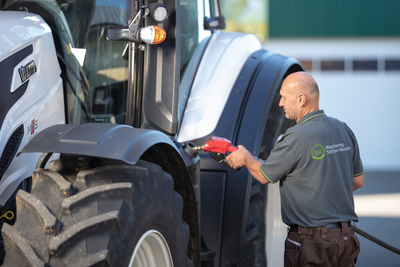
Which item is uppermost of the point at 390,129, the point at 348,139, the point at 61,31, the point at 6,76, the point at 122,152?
the point at 61,31

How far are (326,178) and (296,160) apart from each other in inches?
7.0

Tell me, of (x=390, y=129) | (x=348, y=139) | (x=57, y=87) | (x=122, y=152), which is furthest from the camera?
(x=390, y=129)

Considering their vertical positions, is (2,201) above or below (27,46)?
below

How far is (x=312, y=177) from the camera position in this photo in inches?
83.4

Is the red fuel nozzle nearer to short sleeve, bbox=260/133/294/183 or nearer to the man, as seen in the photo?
the man

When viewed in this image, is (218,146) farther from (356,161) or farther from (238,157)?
(356,161)

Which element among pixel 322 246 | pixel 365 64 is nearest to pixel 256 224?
pixel 322 246

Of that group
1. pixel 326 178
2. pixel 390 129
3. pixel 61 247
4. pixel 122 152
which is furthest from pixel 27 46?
pixel 390 129

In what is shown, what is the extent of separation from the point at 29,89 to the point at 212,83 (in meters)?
1.21

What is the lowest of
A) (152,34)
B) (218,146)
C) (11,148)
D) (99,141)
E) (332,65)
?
(332,65)

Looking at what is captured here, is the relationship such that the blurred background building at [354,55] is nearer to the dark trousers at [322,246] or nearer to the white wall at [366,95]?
the white wall at [366,95]

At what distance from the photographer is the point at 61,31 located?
2.15m

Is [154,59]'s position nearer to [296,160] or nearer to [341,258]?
[296,160]

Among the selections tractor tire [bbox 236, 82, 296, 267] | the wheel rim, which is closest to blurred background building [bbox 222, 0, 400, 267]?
tractor tire [bbox 236, 82, 296, 267]
